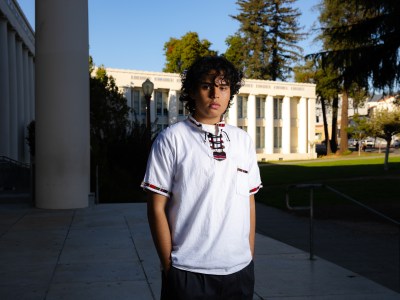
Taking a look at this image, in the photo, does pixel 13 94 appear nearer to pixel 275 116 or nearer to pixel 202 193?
pixel 202 193

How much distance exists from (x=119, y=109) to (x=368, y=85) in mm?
13918

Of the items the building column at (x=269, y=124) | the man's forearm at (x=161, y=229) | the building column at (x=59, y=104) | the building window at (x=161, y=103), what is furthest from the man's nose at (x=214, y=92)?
the building column at (x=269, y=124)

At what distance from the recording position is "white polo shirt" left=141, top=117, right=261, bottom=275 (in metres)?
2.48

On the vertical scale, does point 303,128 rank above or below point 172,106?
below

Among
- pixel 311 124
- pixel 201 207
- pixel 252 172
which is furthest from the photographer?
pixel 311 124

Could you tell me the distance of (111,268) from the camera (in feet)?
19.9

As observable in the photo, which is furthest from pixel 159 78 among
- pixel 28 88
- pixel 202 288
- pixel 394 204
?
pixel 202 288

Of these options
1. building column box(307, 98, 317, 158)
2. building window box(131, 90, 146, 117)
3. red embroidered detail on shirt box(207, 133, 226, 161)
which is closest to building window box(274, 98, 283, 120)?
building column box(307, 98, 317, 158)

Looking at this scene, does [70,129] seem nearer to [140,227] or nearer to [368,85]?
[140,227]

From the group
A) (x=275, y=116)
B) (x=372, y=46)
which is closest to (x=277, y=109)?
(x=275, y=116)

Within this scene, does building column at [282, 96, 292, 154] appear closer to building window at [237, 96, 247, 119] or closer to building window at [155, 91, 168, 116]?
building window at [237, 96, 247, 119]

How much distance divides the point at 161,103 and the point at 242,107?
10292 millimetres

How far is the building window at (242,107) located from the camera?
5562 cm

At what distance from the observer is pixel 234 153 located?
2.58 meters
